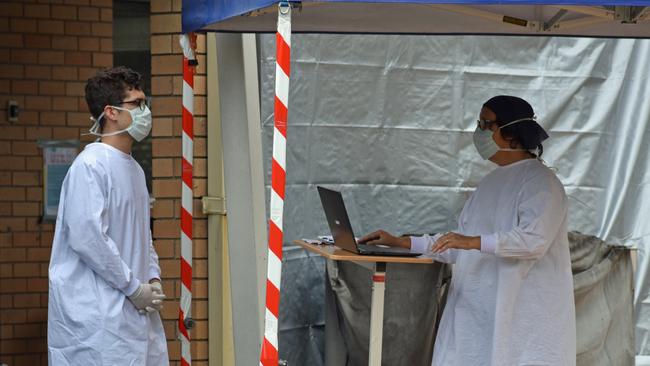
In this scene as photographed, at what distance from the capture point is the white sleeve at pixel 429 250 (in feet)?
17.5

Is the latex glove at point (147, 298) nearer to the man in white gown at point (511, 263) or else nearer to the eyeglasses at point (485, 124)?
the man in white gown at point (511, 263)

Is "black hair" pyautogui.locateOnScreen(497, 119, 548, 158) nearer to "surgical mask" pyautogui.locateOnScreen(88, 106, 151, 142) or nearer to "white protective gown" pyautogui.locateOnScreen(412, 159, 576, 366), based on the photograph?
"white protective gown" pyautogui.locateOnScreen(412, 159, 576, 366)

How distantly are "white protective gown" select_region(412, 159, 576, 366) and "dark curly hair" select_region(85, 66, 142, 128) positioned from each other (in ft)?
5.34

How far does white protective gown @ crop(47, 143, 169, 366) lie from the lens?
4.44m

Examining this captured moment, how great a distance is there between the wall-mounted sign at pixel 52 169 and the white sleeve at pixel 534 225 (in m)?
3.43

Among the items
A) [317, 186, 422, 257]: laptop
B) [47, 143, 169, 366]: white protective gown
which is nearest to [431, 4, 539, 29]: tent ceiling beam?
[317, 186, 422, 257]: laptop

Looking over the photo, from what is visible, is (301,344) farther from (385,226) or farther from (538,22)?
(538,22)

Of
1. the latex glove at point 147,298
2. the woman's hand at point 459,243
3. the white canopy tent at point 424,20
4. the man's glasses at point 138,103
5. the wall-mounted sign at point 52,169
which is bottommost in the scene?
the latex glove at point 147,298

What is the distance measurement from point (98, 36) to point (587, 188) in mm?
3239

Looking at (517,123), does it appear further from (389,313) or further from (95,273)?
(95,273)

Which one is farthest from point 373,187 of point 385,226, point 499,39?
point 499,39

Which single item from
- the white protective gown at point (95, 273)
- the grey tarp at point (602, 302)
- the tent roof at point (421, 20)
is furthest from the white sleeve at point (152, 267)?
the grey tarp at point (602, 302)

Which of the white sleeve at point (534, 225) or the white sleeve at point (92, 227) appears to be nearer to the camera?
the white sleeve at point (92, 227)

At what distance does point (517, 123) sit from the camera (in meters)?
5.05
